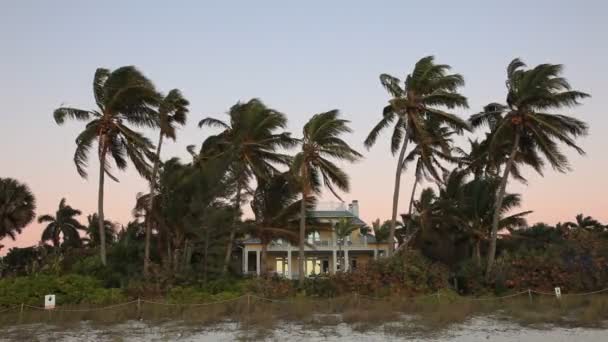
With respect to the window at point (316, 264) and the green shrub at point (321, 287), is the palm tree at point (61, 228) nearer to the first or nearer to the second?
→ the window at point (316, 264)

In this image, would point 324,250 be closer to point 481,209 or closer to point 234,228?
point 481,209

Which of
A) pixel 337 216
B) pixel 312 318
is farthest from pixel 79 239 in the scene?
pixel 312 318

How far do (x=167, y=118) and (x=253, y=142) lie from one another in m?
4.72

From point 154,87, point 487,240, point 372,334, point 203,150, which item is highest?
point 154,87

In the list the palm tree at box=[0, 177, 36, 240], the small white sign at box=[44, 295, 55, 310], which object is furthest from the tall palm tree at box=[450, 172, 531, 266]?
the palm tree at box=[0, 177, 36, 240]

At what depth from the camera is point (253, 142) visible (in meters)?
26.2

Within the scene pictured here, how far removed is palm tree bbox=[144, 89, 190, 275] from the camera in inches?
1009

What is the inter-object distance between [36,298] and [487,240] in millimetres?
23529

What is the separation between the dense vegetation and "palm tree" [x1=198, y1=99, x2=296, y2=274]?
2.6 inches

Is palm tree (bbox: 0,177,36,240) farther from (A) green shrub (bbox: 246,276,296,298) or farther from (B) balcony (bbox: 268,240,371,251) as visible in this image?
(A) green shrub (bbox: 246,276,296,298)

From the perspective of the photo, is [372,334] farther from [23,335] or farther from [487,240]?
[487,240]

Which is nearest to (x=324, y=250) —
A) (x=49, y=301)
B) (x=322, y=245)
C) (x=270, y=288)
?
(x=322, y=245)

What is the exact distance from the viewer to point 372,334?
13.1 m

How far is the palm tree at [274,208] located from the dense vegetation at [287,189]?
0.05 m
